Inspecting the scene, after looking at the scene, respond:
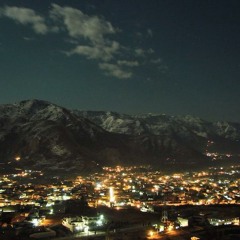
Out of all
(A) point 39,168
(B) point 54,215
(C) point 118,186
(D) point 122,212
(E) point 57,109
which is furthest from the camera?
(E) point 57,109

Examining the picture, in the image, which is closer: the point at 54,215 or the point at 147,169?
the point at 54,215

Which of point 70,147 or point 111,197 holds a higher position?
point 70,147

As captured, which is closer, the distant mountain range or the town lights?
the town lights

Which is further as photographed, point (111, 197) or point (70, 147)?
point (70, 147)

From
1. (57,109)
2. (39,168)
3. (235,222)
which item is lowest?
(235,222)

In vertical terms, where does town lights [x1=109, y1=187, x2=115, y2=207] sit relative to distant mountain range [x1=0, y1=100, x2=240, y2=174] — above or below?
A: below

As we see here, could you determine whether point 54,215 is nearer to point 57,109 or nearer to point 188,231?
point 188,231

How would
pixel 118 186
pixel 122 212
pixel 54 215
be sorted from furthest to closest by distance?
pixel 118 186
pixel 122 212
pixel 54 215

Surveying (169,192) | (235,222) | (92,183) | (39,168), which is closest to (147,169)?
(39,168)

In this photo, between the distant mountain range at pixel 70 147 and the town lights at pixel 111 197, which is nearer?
the town lights at pixel 111 197

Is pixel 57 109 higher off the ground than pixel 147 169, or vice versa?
pixel 57 109

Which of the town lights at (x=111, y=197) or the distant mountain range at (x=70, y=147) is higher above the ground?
the distant mountain range at (x=70, y=147)
